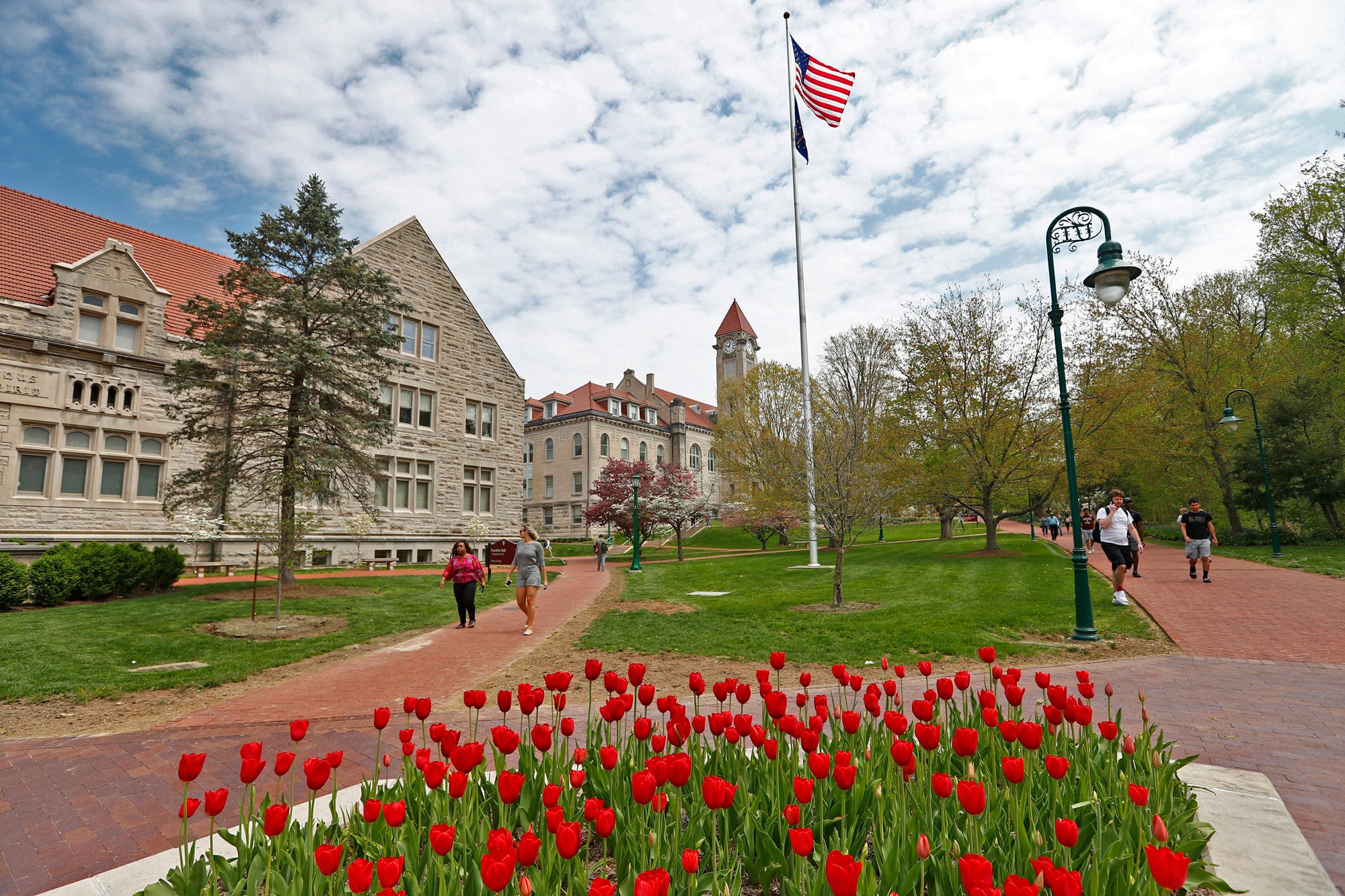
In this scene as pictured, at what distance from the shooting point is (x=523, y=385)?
35781 mm

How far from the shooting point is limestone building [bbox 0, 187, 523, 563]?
2023cm

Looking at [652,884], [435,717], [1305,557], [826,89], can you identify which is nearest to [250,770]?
[652,884]

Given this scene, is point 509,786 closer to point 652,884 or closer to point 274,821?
point 274,821

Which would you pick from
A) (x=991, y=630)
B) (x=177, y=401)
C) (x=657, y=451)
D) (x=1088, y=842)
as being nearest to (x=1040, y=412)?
(x=991, y=630)

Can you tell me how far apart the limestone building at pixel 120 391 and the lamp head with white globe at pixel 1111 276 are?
18288mm

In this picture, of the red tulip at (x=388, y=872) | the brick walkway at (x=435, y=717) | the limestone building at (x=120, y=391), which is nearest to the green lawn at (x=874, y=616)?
the brick walkway at (x=435, y=717)

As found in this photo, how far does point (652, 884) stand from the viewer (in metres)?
1.71

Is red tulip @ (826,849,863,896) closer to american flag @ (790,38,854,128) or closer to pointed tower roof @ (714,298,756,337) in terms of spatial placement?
american flag @ (790,38,854,128)

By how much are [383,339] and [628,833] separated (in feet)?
56.4

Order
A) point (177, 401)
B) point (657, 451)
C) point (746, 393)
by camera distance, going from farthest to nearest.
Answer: point (657, 451) → point (746, 393) → point (177, 401)

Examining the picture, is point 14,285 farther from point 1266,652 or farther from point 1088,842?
point 1266,652

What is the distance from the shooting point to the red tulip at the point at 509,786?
240 centimetres

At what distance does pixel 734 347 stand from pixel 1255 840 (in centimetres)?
6736

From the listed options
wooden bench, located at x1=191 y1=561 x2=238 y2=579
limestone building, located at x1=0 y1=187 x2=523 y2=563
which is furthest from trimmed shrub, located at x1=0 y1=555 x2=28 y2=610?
wooden bench, located at x1=191 y1=561 x2=238 y2=579
